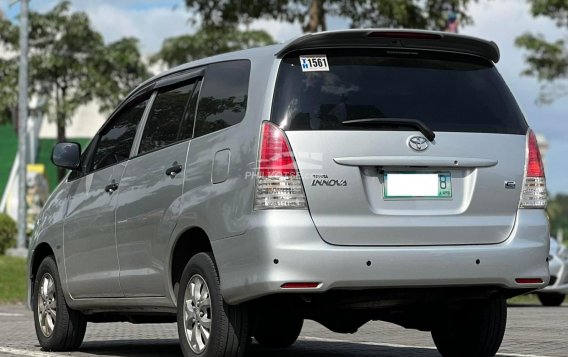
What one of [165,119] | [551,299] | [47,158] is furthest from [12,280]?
[47,158]

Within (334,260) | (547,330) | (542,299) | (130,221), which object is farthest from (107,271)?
(542,299)

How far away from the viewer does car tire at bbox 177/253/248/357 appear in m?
6.99

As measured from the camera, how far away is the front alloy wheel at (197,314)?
7188mm

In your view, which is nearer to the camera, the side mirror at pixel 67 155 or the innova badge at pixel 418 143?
the innova badge at pixel 418 143

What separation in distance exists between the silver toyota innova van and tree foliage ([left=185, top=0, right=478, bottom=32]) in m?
19.1

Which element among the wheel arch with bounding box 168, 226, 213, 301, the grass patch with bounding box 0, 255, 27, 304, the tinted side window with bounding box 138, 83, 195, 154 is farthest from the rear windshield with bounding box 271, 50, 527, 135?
the grass patch with bounding box 0, 255, 27, 304

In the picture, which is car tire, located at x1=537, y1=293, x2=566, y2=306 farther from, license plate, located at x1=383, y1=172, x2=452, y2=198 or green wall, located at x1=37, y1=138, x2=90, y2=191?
green wall, located at x1=37, y1=138, x2=90, y2=191

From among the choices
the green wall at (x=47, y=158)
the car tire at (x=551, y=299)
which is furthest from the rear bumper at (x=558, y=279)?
the green wall at (x=47, y=158)

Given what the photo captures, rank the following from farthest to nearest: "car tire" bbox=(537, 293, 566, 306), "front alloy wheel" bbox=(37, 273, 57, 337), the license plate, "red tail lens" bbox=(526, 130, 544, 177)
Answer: "car tire" bbox=(537, 293, 566, 306)
"front alloy wheel" bbox=(37, 273, 57, 337)
"red tail lens" bbox=(526, 130, 544, 177)
the license plate

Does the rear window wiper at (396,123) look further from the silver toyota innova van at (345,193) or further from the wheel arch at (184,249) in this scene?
the wheel arch at (184,249)

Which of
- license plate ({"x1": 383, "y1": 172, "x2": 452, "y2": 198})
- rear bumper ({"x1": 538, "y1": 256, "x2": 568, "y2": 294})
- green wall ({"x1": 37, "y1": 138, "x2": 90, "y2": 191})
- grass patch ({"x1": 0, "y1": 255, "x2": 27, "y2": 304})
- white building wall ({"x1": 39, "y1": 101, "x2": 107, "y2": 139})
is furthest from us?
white building wall ({"x1": 39, "y1": 101, "x2": 107, "y2": 139})

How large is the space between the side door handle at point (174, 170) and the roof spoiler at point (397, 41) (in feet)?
3.34

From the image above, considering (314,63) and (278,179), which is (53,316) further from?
(314,63)

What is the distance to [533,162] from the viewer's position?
7141mm
